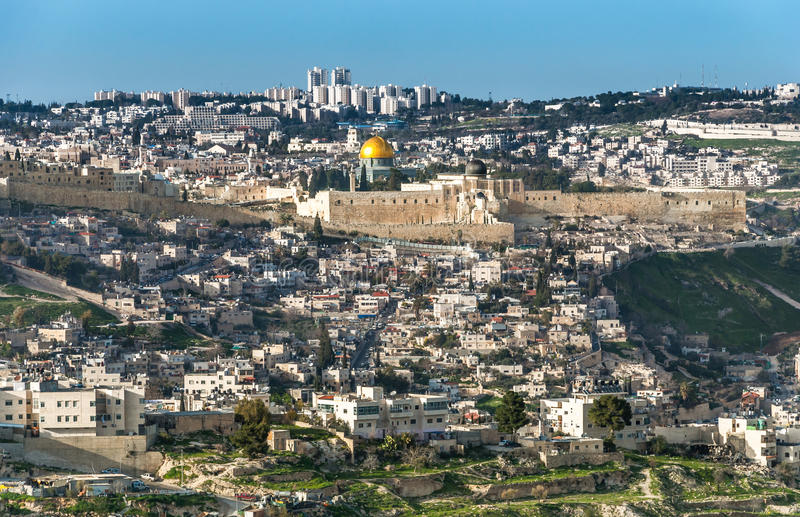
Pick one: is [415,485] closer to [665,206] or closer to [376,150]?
[665,206]

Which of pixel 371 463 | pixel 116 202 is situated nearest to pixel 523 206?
pixel 116 202

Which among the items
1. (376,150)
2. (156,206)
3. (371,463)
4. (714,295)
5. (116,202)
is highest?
(376,150)

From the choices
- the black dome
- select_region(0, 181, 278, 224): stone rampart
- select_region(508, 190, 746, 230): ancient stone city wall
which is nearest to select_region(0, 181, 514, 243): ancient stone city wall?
select_region(0, 181, 278, 224): stone rampart

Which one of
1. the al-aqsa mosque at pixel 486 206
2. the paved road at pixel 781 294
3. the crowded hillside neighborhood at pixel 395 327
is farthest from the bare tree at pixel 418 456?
the al-aqsa mosque at pixel 486 206

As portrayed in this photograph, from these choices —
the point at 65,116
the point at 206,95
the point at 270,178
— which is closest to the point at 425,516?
the point at 270,178

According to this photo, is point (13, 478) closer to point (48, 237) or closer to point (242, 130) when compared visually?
point (48, 237)
